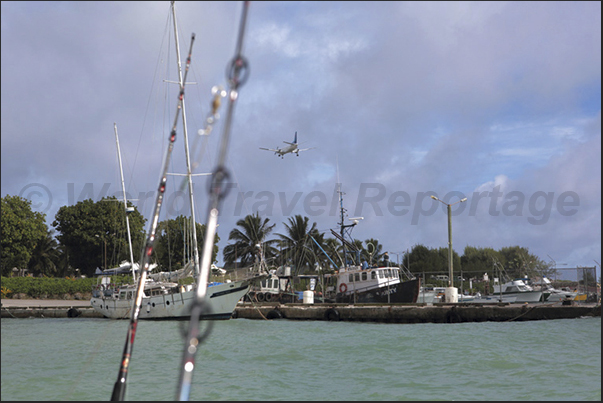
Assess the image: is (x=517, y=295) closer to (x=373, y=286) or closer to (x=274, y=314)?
(x=373, y=286)

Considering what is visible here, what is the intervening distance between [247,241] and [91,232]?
20603 millimetres

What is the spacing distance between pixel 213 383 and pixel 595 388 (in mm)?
9204

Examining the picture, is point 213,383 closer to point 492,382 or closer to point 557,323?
point 492,382

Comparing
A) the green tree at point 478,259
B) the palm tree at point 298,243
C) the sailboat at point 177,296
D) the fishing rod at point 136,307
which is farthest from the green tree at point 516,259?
the fishing rod at point 136,307

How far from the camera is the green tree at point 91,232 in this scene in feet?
234

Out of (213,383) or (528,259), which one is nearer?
(213,383)

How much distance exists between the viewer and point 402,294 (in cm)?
4141

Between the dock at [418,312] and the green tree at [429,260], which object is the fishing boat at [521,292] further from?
the green tree at [429,260]

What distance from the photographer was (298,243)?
249 feet

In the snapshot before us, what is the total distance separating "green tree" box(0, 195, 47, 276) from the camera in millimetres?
65125

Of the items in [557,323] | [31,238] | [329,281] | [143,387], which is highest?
[31,238]

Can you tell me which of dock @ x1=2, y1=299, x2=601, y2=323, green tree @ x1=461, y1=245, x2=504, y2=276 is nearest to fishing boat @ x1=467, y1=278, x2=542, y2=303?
dock @ x1=2, y1=299, x2=601, y2=323

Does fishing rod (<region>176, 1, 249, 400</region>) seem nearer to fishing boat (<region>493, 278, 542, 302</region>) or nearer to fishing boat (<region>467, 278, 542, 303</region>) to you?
fishing boat (<region>493, 278, 542, 302</region>)

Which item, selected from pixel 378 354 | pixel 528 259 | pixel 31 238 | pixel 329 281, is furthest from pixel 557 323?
pixel 528 259
